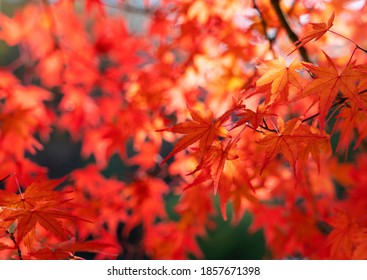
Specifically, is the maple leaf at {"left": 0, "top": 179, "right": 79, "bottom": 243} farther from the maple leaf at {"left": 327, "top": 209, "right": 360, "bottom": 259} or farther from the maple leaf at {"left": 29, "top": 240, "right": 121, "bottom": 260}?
the maple leaf at {"left": 327, "top": 209, "right": 360, "bottom": 259}

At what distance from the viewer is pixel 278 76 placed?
33.7 inches

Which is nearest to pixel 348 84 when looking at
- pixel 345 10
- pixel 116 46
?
pixel 345 10

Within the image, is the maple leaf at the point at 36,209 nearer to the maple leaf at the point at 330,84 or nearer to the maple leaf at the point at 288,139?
the maple leaf at the point at 288,139

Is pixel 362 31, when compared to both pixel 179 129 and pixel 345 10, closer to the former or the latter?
pixel 345 10

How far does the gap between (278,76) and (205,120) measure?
0.52 ft

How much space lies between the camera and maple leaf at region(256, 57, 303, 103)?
33.3 inches

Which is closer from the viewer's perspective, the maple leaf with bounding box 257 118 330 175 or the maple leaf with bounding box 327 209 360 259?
the maple leaf with bounding box 257 118 330 175

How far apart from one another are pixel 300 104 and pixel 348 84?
1.07 meters

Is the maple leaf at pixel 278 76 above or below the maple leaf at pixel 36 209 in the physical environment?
above

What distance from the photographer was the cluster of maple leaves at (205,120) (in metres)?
0.83

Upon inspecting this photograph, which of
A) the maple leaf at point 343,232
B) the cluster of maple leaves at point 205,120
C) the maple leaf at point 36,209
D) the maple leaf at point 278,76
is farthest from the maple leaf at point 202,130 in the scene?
the maple leaf at point 343,232

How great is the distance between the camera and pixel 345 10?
1.54 m

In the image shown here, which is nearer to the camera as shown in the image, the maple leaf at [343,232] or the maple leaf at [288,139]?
the maple leaf at [288,139]

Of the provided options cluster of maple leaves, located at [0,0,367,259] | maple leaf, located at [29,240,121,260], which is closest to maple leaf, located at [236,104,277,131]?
cluster of maple leaves, located at [0,0,367,259]
